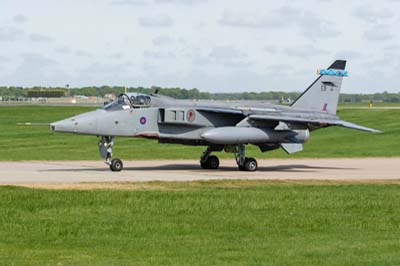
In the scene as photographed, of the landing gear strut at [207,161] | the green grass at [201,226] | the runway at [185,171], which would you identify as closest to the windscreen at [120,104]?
the runway at [185,171]

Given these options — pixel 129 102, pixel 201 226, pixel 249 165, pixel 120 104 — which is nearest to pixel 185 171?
pixel 249 165

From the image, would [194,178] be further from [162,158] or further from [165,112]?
[162,158]

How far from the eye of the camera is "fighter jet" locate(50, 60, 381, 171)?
1139 inches

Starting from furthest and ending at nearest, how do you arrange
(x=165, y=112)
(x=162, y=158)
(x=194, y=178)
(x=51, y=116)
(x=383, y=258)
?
(x=51, y=116), (x=162, y=158), (x=165, y=112), (x=194, y=178), (x=383, y=258)

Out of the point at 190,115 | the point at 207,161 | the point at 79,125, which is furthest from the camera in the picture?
the point at 207,161

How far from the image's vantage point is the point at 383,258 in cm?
1232

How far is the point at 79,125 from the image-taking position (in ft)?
92.1

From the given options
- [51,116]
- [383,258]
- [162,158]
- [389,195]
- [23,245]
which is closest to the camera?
[383,258]

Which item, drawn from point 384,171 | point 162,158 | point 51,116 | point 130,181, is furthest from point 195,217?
point 51,116

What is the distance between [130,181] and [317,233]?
36.3 feet

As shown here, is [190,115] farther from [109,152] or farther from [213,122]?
[109,152]

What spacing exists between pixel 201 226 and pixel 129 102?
14.3 meters

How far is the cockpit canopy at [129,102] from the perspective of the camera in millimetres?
29172

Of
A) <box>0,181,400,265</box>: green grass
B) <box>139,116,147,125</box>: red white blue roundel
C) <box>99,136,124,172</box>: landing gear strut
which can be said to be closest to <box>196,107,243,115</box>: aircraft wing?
<box>139,116,147,125</box>: red white blue roundel
